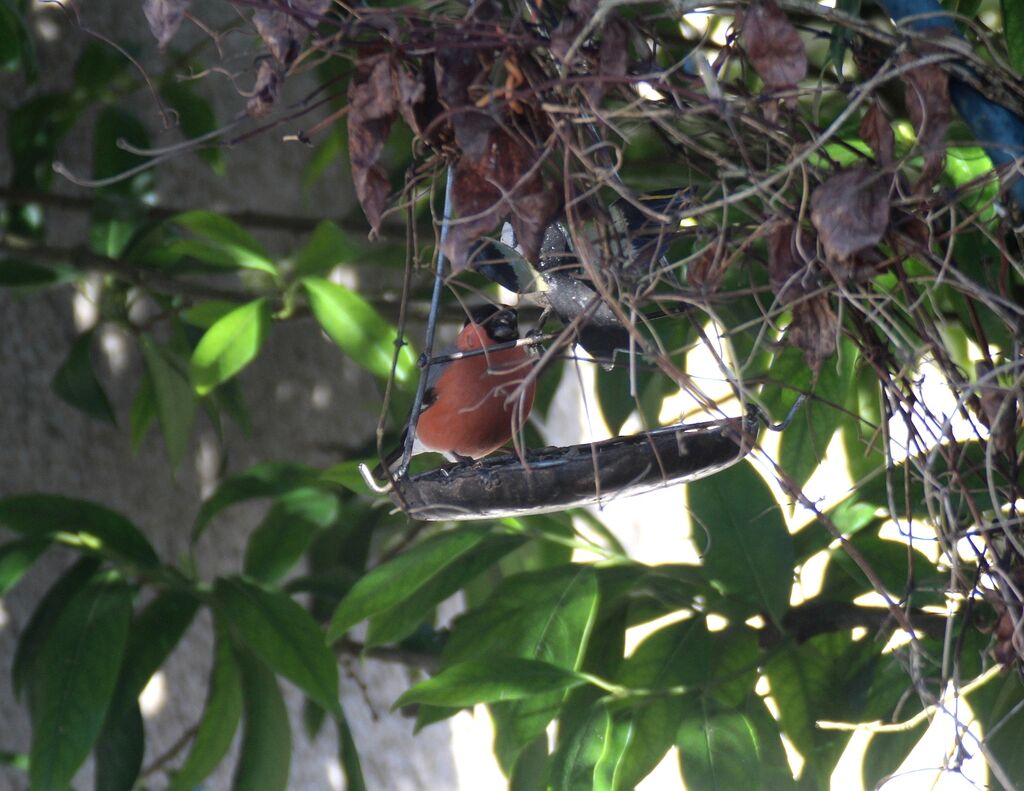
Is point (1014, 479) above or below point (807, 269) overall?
below

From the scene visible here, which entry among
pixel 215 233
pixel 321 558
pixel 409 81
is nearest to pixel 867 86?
pixel 409 81

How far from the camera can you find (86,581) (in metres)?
1.29

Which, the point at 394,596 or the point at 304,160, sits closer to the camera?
the point at 394,596

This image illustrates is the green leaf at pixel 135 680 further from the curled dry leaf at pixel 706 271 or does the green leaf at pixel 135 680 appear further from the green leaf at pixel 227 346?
the curled dry leaf at pixel 706 271

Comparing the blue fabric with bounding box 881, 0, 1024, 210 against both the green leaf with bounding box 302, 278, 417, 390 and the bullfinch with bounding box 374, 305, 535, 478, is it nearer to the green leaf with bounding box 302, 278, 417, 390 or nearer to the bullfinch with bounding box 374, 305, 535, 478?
the bullfinch with bounding box 374, 305, 535, 478

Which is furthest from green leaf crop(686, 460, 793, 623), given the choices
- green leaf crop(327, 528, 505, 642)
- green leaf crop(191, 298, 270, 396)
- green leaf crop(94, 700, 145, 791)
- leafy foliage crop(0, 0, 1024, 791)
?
green leaf crop(94, 700, 145, 791)

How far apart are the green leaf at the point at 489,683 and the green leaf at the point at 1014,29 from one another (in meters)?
0.54

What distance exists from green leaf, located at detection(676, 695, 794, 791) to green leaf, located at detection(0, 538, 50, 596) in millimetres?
707

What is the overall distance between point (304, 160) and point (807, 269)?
170 centimetres

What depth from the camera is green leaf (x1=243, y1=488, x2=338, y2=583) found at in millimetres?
1303

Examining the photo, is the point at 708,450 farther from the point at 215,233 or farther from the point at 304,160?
the point at 304,160

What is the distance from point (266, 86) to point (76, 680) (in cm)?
79

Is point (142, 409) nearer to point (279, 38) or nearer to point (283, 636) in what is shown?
point (283, 636)

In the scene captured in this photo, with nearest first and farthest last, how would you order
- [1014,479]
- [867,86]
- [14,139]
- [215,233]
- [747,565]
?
[867,86], [1014,479], [747,565], [215,233], [14,139]
